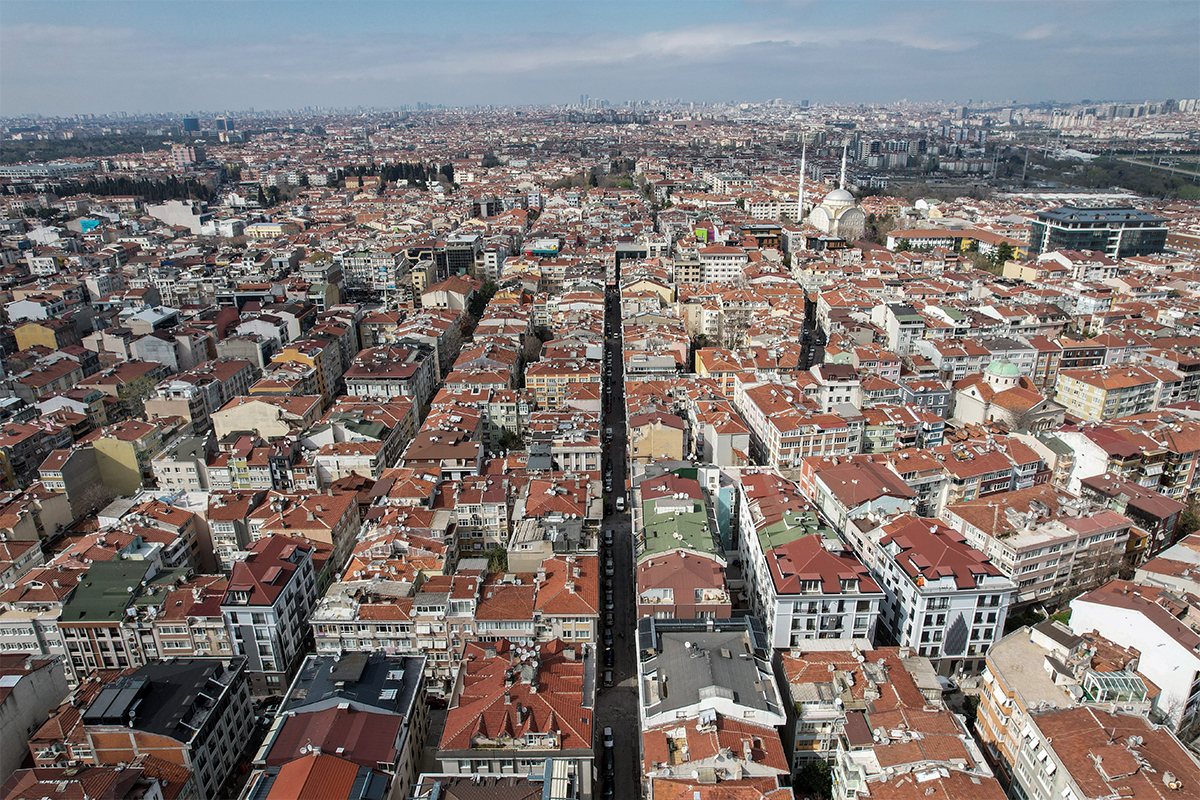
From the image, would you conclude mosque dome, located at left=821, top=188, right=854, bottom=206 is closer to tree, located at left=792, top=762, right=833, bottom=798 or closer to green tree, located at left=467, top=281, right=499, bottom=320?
green tree, located at left=467, top=281, right=499, bottom=320

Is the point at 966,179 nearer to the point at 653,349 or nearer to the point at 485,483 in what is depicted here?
the point at 653,349

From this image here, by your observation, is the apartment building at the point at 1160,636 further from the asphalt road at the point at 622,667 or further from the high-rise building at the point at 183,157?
the high-rise building at the point at 183,157

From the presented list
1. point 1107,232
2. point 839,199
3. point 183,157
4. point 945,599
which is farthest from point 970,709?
point 183,157

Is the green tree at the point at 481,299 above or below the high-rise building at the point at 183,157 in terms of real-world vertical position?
below

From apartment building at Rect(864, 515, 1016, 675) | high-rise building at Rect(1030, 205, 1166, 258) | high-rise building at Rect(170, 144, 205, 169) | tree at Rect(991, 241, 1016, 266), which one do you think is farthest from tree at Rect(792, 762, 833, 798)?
high-rise building at Rect(170, 144, 205, 169)

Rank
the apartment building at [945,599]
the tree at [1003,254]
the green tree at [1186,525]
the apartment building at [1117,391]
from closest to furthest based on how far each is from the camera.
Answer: the apartment building at [945,599]
the green tree at [1186,525]
the apartment building at [1117,391]
the tree at [1003,254]

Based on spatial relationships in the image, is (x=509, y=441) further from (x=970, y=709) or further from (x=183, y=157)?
(x=183, y=157)

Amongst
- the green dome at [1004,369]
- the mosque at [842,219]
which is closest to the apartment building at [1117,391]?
the green dome at [1004,369]
